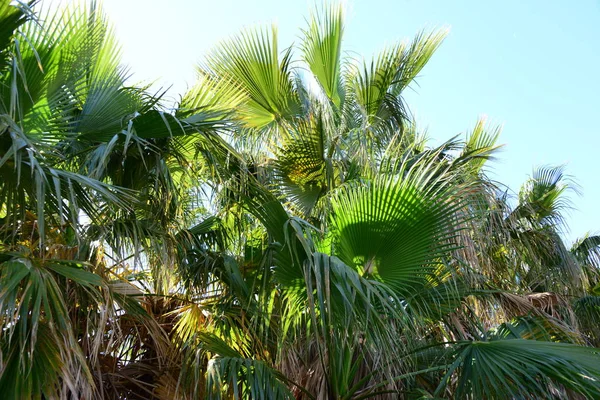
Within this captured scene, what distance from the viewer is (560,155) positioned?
755 centimetres

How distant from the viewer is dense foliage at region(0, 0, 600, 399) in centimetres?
293

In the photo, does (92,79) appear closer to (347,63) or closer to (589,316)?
(347,63)

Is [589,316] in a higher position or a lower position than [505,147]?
lower

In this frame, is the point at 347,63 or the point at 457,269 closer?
the point at 457,269

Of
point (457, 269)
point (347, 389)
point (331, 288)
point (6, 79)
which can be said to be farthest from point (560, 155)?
point (6, 79)

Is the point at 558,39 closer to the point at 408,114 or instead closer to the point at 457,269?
the point at 408,114

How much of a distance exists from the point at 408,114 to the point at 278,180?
1634 millimetres

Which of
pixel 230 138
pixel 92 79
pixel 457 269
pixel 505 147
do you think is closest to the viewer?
pixel 92 79

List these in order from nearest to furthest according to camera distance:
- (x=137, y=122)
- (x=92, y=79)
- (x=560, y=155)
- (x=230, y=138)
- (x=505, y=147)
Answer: (x=137, y=122)
(x=92, y=79)
(x=230, y=138)
(x=505, y=147)
(x=560, y=155)

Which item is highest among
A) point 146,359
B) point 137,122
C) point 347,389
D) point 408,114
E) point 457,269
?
point 408,114

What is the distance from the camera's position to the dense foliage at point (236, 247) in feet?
9.62

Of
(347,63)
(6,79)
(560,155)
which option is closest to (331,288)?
(6,79)

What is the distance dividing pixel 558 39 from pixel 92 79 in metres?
3.59

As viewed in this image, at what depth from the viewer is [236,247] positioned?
4918 millimetres
